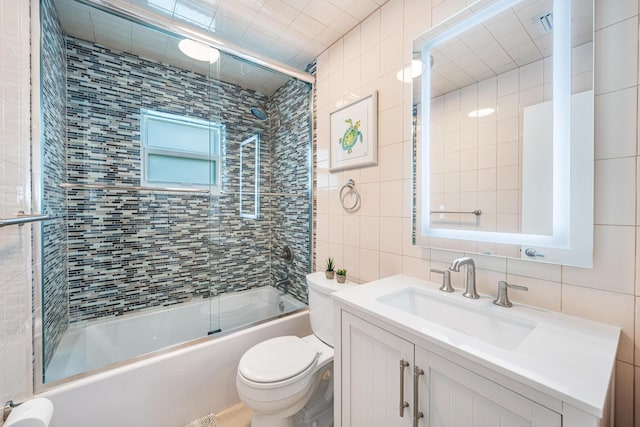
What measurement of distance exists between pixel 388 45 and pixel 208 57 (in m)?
1.32

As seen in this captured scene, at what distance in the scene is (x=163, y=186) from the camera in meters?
2.06

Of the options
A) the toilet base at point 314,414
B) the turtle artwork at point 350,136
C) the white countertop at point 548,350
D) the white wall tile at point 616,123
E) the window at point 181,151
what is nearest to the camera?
the white countertop at point 548,350

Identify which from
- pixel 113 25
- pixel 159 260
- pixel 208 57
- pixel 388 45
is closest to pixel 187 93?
pixel 208 57

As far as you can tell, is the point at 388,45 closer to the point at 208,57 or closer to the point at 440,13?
the point at 440,13

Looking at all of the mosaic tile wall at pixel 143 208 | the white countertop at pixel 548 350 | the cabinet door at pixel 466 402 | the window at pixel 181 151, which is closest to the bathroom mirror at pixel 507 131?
the white countertop at pixel 548 350

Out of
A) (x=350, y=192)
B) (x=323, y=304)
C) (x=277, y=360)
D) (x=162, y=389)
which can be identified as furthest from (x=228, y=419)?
(x=350, y=192)

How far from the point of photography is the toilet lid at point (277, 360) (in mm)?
1176

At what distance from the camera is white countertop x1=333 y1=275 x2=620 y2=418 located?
1.76ft

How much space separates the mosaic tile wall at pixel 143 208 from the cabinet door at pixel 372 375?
1142 mm

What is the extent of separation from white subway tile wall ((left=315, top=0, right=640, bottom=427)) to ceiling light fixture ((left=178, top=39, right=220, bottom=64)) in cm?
89

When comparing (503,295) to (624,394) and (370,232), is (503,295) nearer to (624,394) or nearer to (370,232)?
(624,394)

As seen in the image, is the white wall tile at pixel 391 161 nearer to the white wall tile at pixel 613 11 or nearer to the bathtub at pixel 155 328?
the white wall tile at pixel 613 11

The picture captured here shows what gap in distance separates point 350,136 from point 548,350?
4.57 feet

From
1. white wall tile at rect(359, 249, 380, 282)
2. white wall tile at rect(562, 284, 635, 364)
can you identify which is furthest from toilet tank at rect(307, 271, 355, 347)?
white wall tile at rect(562, 284, 635, 364)
